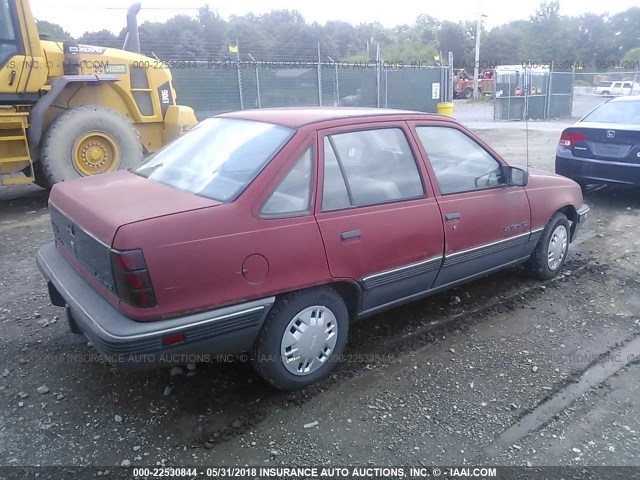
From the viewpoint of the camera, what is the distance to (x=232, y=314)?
2734 millimetres

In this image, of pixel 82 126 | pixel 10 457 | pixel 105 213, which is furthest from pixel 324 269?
pixel 82 126

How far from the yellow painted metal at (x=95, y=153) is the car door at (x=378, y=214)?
17.9ft

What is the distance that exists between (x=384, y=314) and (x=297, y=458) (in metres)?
1.75

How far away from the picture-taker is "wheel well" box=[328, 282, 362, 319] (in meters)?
3.25

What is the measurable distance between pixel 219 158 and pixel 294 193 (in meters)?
0.59

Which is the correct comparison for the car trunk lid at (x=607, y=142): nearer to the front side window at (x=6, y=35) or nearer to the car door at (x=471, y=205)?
the car door at (x=471, y=205)

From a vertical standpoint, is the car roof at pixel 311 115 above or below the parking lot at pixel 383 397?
above

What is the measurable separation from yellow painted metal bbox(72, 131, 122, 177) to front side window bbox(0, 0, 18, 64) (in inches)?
53.8

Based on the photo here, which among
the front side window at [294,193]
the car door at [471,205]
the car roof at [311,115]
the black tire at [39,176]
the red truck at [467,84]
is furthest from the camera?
the red truck at [467,84]

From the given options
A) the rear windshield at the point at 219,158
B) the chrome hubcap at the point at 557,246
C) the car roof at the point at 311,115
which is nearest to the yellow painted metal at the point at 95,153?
the rear windshield at the point at 219,158

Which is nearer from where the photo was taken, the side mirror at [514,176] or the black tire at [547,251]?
the side mirror at [514,176]

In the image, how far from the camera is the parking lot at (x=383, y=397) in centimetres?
271

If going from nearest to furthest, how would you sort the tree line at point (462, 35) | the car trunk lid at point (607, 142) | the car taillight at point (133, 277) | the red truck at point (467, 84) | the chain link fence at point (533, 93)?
the car taillight at point (133, 277) < the car trunk lid at point (607, 142) < the chain link fence at point (533, 93) < the red truck at point (467, 84) < the tree line at point (462, 35)

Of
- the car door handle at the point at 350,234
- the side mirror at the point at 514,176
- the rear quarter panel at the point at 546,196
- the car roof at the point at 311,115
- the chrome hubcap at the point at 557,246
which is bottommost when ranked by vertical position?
the chrome hubcap at the point at 557,246
